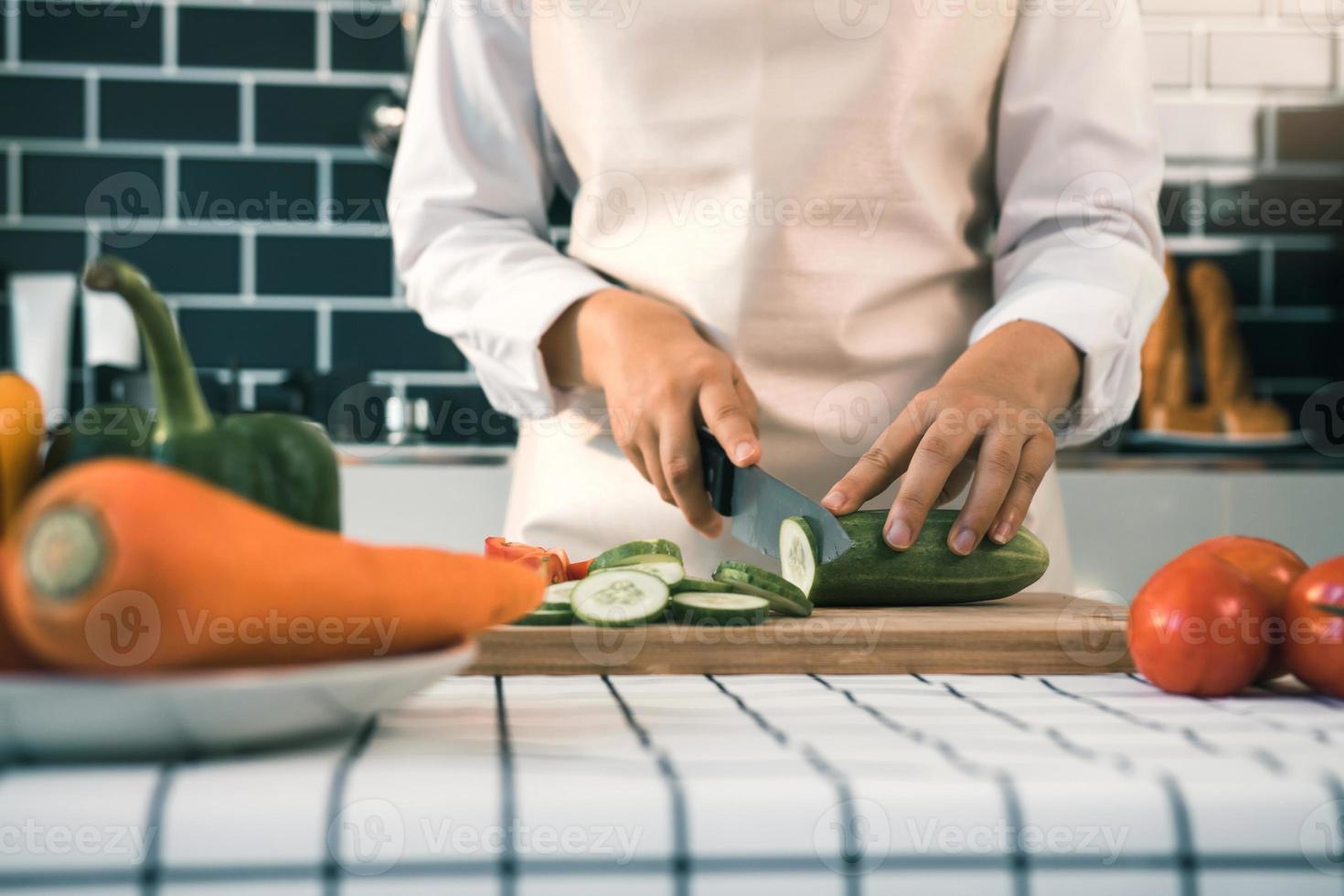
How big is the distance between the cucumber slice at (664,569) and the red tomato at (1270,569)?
0.35 meters

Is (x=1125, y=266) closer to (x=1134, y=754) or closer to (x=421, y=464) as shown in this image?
(x=1134, y=754)

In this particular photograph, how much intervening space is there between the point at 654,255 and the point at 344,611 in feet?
2.79

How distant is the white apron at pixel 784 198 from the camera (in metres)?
1.22

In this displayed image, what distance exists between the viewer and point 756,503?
107 cm

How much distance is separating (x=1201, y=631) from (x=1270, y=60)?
2368mm
